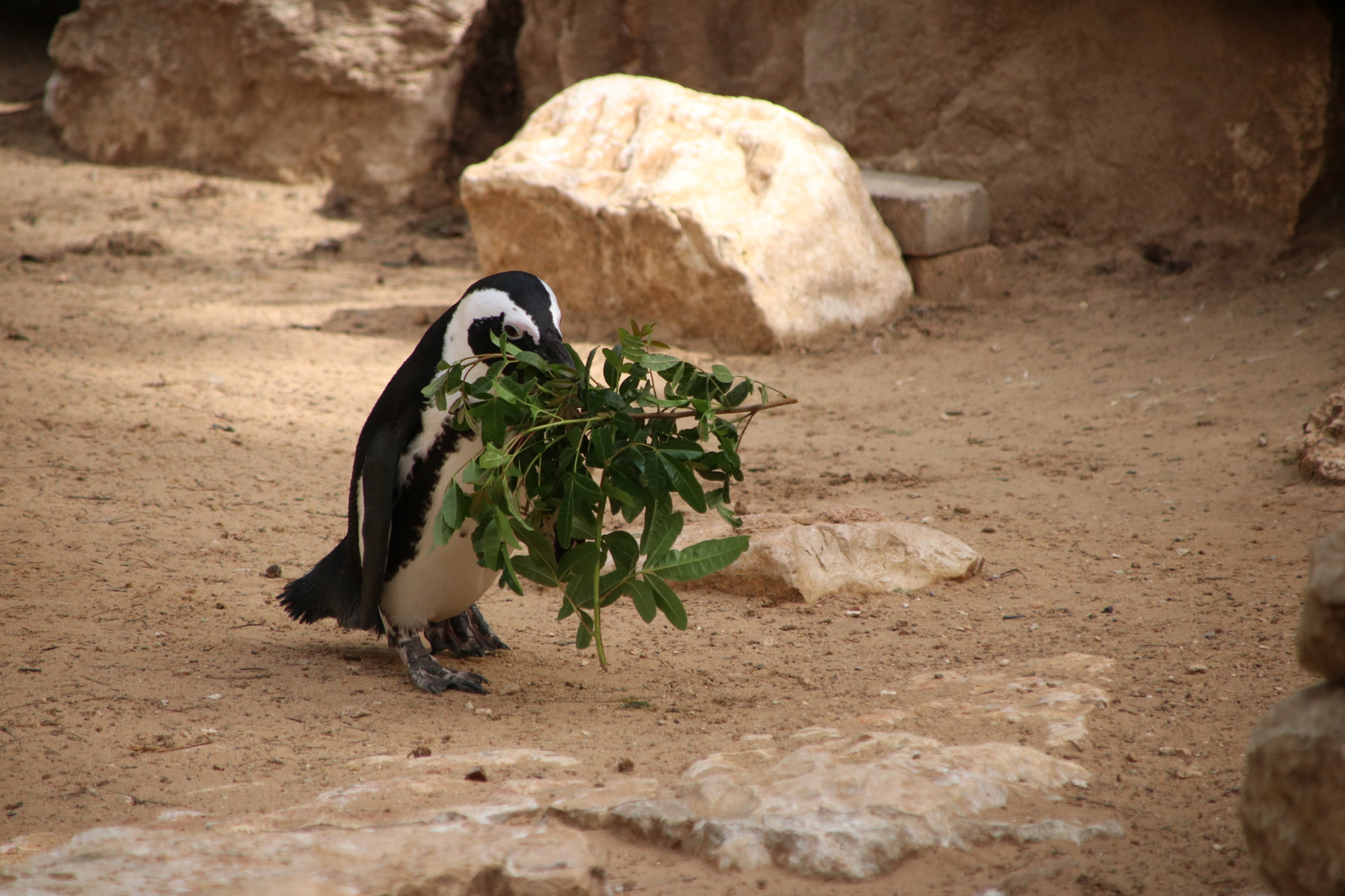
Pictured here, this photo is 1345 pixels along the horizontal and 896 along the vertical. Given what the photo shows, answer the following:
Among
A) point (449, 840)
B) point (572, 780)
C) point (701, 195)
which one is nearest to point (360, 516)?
point (572, 780)

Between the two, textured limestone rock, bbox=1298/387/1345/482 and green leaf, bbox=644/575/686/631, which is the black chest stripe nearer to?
green leaf, bbox=644/575/686/631

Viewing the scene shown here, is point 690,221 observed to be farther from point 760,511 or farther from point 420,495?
point 420,495

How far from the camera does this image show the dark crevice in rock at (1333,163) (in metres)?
6.19

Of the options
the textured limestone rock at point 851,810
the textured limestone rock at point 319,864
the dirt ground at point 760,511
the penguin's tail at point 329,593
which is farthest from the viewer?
the penguin's tail at point 329,593

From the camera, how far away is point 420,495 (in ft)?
9.02

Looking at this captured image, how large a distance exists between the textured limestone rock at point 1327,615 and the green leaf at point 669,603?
118 cm

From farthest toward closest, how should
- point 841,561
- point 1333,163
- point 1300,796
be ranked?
point 1333,163 → point 841,561 → point 1300,796

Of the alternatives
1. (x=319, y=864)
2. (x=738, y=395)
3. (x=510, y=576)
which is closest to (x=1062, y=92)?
(x=738, y=395)

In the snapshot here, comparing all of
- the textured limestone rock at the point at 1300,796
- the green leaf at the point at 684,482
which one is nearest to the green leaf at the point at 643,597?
the green leaf at the point at 684,482

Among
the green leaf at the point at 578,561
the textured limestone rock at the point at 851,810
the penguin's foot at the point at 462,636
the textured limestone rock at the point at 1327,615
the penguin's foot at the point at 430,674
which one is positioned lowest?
the penguin's foot at the point at 462,636

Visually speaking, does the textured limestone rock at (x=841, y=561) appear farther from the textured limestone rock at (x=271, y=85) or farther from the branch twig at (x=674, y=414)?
the textured limestone rock at (x=271, y=85)

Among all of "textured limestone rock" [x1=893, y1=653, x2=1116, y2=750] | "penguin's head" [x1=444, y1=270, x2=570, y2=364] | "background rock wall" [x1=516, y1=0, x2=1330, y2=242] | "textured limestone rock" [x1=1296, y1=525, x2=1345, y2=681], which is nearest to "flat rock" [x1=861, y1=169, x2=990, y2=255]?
"background rock wall" [x1=516, y1=0, x2=1330, y2=242]

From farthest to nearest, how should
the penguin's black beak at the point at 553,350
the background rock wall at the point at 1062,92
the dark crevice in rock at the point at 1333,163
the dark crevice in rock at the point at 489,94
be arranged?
the dark crevice in rock at the point at 489,94 → the background rock wall at the point at 1062,92 → the dark crevice in rock at the point at 1333,163 → the penguin's black beak at the point at 553,350

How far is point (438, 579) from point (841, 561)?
1.26 m
